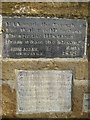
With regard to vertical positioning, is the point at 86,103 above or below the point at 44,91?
below

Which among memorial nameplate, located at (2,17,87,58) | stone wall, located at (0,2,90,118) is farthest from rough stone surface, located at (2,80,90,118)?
memorial nameplate, located at (2,17,87,58)

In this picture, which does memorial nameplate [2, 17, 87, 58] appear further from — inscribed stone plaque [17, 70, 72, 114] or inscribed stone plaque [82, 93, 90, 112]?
inscribed stone plaque [82, 93, 90, 112]

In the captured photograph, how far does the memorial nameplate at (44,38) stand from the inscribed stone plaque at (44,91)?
0.18 metres

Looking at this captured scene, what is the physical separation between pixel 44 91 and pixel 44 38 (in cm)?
51

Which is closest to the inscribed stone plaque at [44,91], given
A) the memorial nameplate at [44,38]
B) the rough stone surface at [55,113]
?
the rough stone surface at [55,113]

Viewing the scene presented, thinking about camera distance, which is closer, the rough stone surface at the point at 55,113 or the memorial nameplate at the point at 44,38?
the memorial nameplate at the point at 44,38

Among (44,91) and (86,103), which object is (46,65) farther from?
(86,103)

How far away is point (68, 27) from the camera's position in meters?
2.60

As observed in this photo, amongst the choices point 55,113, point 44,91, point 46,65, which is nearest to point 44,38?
point 46,65

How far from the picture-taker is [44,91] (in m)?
2.77

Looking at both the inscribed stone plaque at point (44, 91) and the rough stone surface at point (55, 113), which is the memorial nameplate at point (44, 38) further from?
the rough stone surface at point (55, 113)

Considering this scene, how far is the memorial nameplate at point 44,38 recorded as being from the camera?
2.59 m

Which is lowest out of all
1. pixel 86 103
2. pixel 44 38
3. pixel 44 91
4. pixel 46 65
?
pixel 86 103

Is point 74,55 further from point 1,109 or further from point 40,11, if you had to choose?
point 1,109
